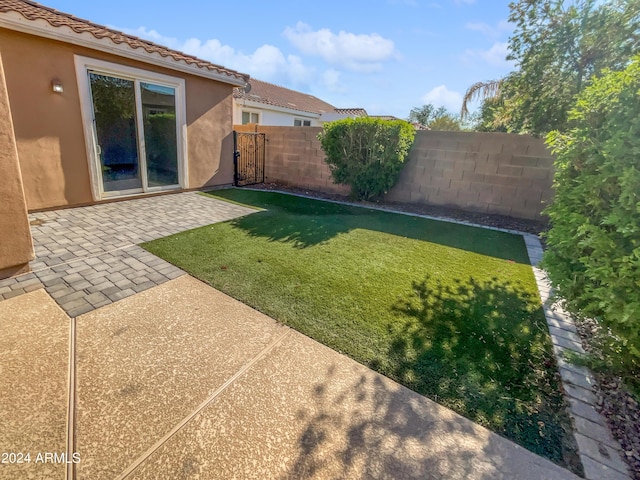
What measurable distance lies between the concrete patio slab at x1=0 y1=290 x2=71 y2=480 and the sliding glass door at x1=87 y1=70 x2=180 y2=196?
511 cm

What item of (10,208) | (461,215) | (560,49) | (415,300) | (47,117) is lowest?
(415,300)

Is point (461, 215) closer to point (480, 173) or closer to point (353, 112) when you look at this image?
point (480, 173)

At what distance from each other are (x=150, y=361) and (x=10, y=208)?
2.76 m

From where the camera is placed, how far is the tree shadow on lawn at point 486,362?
2.19 m

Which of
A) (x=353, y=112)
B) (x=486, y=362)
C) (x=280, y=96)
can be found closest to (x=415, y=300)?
(x=486, y=362)

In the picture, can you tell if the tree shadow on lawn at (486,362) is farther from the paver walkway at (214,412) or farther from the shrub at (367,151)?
the shrub at (367,151)

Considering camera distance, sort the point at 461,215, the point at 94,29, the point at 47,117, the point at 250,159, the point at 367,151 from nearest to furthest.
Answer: the point at 47,117
the point at 94,29
the point at 461,215
the point at 367,151
the point at 250,159

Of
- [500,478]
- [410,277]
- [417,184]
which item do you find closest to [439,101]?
[417,184]

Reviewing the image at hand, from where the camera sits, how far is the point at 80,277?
3.85 m

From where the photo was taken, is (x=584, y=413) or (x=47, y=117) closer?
(x=584, y=413)

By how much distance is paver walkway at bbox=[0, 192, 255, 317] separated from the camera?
356 cm

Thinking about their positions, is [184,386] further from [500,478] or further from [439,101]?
[439,101]

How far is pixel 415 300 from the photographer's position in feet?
12.4

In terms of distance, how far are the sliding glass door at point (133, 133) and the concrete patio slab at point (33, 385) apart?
16.8 feet
